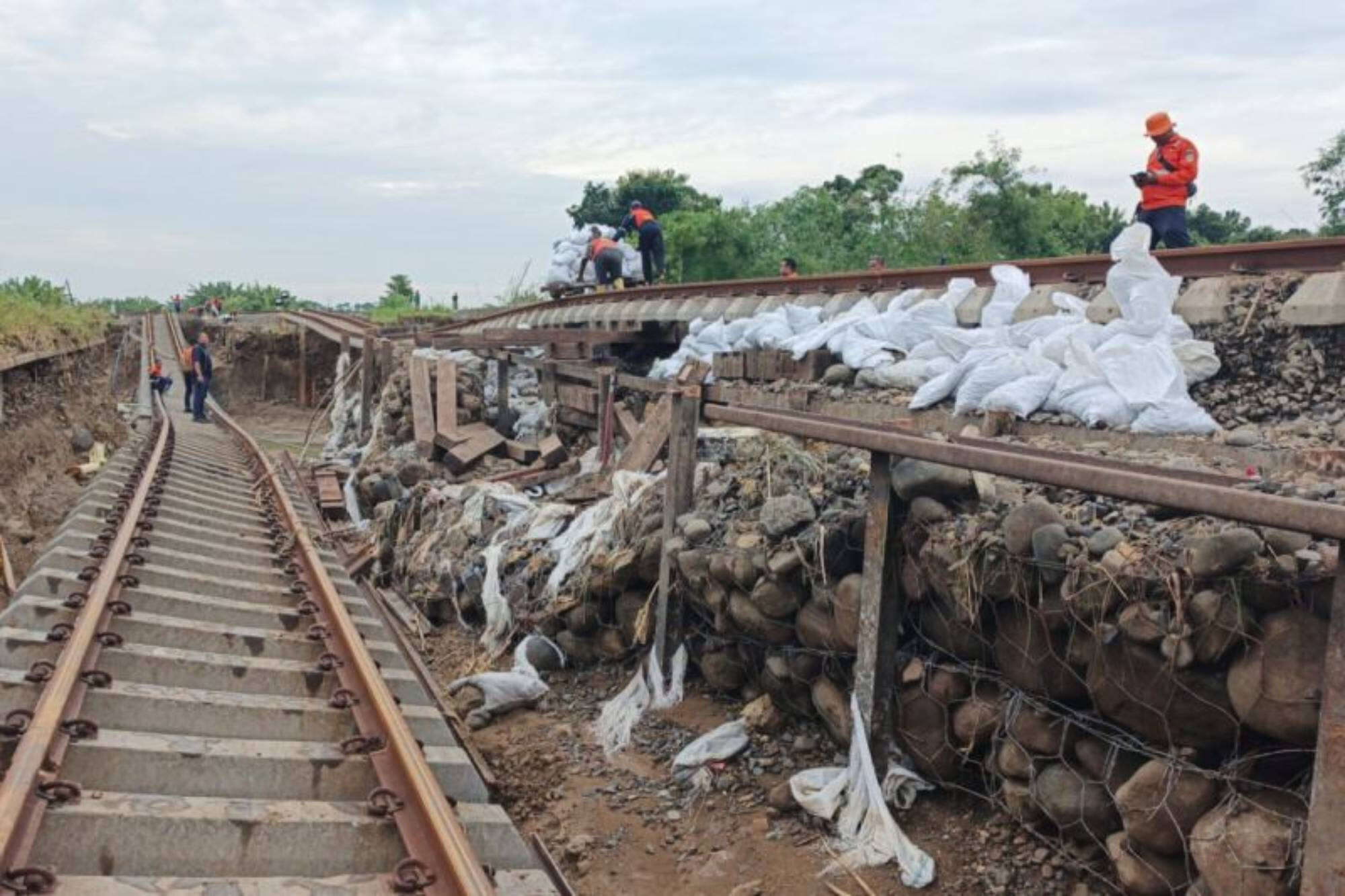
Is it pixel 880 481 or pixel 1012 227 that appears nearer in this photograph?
pixel 880 481

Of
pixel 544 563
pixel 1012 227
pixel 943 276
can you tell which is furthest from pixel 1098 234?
pixel 544 563

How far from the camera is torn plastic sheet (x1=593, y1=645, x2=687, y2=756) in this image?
5770 millimetres

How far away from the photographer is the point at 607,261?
17047 millimetres

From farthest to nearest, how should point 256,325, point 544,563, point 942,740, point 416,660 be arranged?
1. point 256,325
2. point 544,563
3. point 416,660
4. point 942,740

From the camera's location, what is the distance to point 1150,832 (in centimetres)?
332

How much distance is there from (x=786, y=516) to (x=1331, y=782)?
276cm

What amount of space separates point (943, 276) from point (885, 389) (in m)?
1.51

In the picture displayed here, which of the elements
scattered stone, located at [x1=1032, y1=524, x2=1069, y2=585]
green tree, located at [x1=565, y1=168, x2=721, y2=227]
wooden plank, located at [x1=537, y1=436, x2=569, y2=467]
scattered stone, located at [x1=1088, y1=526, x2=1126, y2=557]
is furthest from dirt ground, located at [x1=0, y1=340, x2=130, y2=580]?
green tree, located at [x1=565, y1=168, x2=721, y2=227]

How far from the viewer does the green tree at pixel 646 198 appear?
42250 millimetres

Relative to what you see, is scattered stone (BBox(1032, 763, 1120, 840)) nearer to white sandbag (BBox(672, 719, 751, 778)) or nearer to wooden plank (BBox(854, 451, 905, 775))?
wooden plank (BBox(854, 451, 905, 775))

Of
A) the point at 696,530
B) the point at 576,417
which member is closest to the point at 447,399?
the point at 576,417

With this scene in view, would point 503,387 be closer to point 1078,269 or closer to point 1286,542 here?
point 1078,269

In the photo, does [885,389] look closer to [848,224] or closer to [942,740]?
[942,740]

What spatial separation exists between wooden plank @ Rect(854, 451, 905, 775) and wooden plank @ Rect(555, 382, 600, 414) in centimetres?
603
